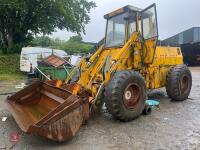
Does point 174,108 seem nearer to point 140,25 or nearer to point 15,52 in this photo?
point 140,25

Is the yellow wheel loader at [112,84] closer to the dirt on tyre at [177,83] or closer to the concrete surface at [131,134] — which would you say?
the dirt on tyre at [177,83]

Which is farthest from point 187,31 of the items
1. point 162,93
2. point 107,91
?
point 107,91

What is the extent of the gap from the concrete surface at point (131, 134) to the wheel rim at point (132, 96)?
365mm

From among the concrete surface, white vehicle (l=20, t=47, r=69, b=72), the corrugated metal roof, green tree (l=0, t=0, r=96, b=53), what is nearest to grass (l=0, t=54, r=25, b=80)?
white vehicle (l=20, t=47, r=69, b=72)

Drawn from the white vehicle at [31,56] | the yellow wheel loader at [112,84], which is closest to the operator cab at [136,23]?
the yellow wheel loader at [112,84]

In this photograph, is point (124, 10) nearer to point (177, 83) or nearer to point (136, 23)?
point (136, 23)

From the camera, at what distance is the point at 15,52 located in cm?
2103

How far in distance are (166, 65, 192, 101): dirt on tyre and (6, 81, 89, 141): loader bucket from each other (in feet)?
10.6

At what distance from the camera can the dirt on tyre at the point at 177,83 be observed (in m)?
7.64

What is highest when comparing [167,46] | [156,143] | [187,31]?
[187,31]

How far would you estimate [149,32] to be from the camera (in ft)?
23.2

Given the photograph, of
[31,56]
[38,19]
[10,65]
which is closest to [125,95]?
[31,56]

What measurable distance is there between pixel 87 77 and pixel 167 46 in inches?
121

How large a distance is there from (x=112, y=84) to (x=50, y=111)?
1325 millimetres
